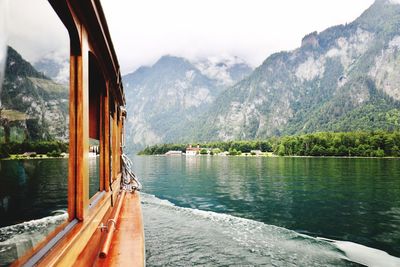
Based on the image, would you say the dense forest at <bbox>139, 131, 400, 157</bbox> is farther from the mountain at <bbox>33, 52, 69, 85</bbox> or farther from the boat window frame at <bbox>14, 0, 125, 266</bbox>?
the mountain at <bbox>33, 52, 69, 85</bbox>

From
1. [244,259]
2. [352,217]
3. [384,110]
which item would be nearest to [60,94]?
[244,259]

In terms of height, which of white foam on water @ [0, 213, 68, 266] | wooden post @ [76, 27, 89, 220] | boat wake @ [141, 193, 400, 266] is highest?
wooden post @ [76, 27, 89, 220]

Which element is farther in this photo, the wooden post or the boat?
the wooden post

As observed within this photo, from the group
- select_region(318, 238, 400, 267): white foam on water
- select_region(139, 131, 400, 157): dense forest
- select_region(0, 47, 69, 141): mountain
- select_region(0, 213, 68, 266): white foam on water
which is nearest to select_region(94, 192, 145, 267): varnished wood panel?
select_region(0, 213, 68, 266): white foam on water

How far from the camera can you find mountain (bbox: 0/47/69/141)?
1.86 m

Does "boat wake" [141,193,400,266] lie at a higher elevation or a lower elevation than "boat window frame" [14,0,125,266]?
lower

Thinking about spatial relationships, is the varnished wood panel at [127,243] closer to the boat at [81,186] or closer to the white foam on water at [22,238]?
the boat at [81,186]

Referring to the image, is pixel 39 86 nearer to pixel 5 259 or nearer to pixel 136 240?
pixel 5 259

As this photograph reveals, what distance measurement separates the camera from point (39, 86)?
2479 mm

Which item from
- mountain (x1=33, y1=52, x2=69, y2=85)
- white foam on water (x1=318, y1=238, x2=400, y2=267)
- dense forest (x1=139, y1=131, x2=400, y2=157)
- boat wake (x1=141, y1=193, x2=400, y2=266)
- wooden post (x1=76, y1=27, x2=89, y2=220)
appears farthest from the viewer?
dense forest (x1=139, y1=131, x2=400, y2=157)

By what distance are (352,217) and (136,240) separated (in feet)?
45.5

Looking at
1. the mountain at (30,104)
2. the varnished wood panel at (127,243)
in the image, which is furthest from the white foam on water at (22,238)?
the varnished wood panel at (127,243)

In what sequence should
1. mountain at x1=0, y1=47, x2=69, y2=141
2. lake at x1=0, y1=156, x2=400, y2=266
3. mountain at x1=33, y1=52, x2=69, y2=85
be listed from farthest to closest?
lake at x1=0, y1=156, x2=400, y2=266
mountain at x1=33, y1=52, x2=69, y2=85
mountain at x1=0, y1=47, x2=69, y2=141

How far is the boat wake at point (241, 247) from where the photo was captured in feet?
26.9
